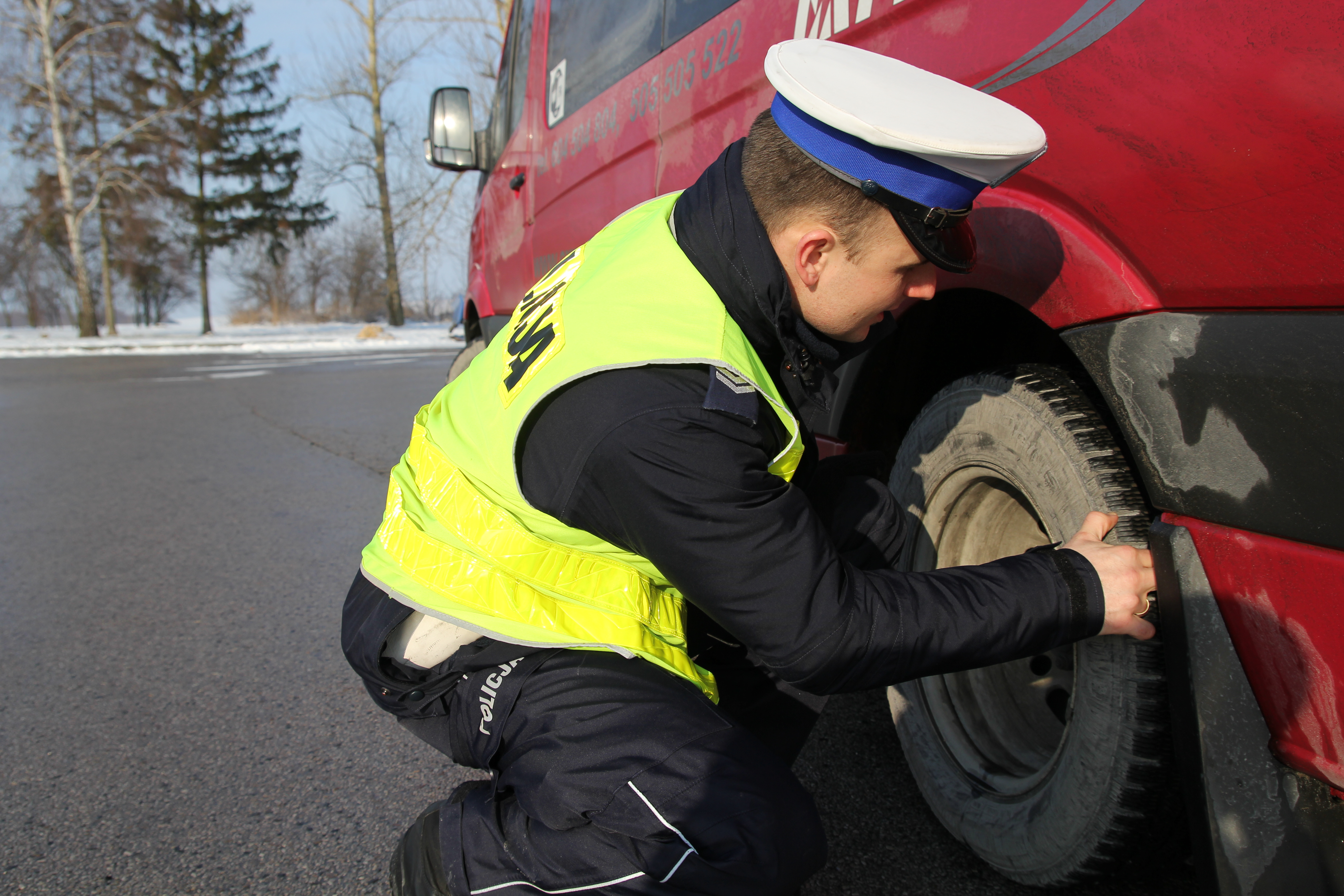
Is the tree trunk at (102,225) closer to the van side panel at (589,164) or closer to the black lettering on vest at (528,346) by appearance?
the van side panel at (589,164)

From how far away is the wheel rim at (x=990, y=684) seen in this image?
1.59m

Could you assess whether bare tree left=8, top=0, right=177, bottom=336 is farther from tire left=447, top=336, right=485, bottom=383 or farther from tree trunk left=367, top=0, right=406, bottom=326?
tire left=447, top=336, right=485, bottom=383

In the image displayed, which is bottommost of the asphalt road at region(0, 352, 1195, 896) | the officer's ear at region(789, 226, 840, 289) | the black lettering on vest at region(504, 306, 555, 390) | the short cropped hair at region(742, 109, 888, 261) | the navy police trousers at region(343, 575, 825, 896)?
the asphalt road at region(0, 352, 1195, 896)

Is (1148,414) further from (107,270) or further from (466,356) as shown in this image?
(107,270)

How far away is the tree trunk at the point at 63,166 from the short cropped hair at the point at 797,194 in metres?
23.6

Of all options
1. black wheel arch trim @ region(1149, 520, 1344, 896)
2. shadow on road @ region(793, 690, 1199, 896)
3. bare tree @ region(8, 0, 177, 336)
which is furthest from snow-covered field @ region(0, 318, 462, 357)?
black wheel arch trim @ region(1149, 520, 1344, 896)

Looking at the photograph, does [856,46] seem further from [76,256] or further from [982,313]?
[76,256]

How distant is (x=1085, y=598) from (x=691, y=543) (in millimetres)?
522

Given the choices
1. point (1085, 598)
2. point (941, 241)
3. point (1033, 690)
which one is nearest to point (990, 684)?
point (1033, 690)

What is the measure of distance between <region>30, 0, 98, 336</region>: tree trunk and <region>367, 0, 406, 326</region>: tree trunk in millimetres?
7111

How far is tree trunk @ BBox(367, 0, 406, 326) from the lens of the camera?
931 inches

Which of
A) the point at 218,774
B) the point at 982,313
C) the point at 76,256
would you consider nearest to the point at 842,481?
the point at 982,313

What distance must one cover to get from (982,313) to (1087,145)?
1.72 feet

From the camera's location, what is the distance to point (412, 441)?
5.67ft
